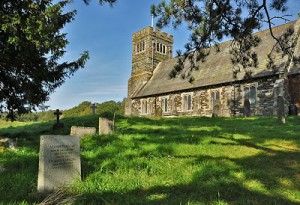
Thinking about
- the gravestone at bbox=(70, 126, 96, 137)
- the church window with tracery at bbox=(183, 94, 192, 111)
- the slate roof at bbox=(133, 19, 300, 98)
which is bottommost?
the gravestone at bbox=(70, 126, 96, 137)

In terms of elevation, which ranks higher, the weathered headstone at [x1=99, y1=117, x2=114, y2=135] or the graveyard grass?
the weathered headstone at [x1=99, y1=117, x2=114, y2=135]

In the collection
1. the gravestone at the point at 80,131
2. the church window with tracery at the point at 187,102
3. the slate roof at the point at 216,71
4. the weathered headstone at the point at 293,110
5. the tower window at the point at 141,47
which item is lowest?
the gravestone at the point at 80,131

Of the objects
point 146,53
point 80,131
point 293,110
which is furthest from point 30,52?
point 146,53

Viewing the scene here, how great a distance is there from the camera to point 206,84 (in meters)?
31.2

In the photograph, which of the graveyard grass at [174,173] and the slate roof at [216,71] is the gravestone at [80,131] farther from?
the slate roof at [216,71]

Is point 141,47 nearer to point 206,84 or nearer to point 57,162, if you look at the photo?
point 206,84

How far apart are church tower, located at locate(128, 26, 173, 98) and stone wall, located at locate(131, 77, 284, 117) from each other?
240 inches

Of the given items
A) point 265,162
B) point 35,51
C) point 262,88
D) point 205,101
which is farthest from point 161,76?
point 265,162

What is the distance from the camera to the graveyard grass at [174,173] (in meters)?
4.80

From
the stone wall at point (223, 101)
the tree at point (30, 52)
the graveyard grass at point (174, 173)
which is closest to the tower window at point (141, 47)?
the stone wall at point (223, 101)

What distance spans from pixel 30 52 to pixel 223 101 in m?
22.1

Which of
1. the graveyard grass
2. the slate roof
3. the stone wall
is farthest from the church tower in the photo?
the graveyard grass

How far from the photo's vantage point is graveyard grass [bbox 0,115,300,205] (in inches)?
189

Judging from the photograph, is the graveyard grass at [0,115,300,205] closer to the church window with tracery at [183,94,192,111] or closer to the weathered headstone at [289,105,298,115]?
the weathered headstone at [289,105,298,115]
